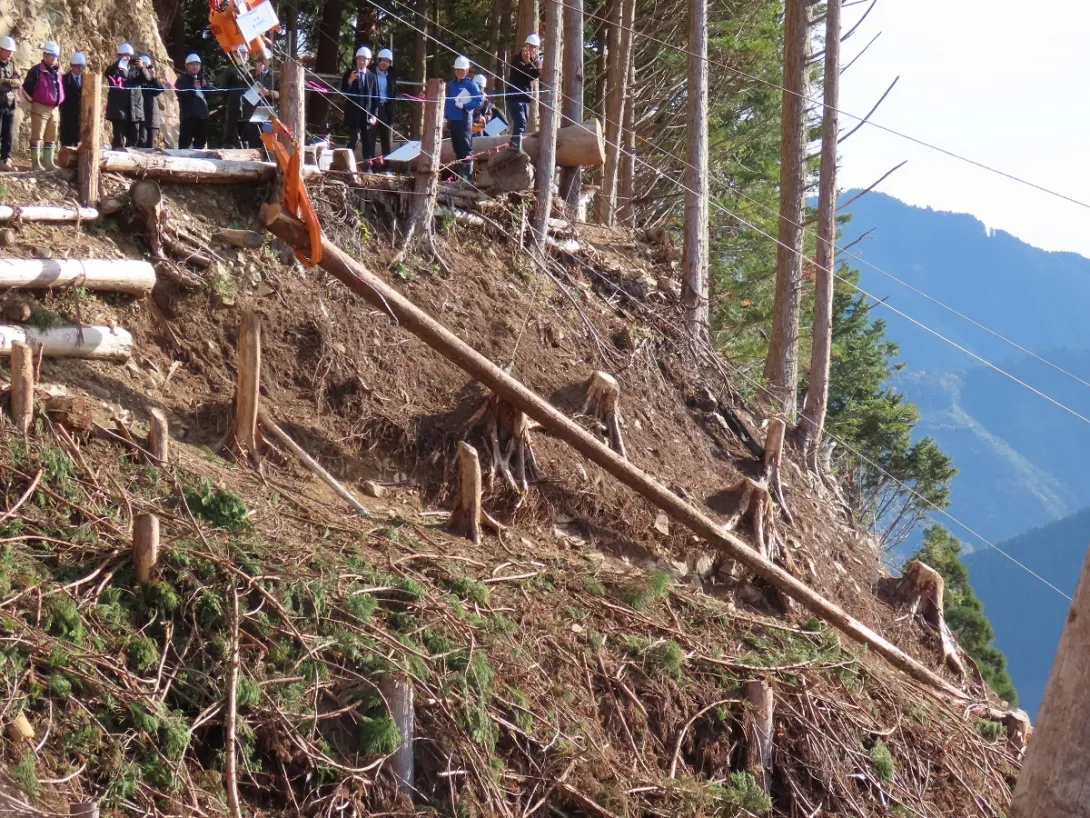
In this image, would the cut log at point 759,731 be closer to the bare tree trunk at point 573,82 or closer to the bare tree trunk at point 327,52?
the bare tree trunk at point 573,82

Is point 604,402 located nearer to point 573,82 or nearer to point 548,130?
point 548,130

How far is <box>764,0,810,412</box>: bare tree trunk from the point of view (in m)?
17.2

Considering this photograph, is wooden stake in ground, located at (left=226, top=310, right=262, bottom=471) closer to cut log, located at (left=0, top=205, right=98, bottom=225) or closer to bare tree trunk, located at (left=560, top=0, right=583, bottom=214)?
cut log, located at (left=0, top=205, right=98, bottom=225)

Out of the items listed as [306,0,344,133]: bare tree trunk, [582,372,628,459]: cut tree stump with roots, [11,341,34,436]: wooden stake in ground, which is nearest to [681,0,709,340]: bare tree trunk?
[582,372,628,459]: cut tree stump with roots

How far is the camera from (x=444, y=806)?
7.87 meters

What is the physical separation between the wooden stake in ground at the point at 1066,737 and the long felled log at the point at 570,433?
735 cm

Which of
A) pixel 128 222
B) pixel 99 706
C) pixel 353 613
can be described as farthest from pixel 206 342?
pixel 99 706

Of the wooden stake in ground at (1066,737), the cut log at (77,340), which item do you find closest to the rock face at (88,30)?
the cut log at (77,340)

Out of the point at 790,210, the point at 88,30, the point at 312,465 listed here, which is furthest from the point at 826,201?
the point at 88,30

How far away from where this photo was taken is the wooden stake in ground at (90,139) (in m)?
11.1

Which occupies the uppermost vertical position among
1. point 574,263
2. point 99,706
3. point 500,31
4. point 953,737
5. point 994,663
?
point 500,31

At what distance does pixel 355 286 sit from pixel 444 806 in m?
4.95

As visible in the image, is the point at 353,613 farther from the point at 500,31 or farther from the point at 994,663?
the point at 994,663

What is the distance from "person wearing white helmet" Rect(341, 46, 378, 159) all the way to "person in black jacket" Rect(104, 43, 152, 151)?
85.9 inches
